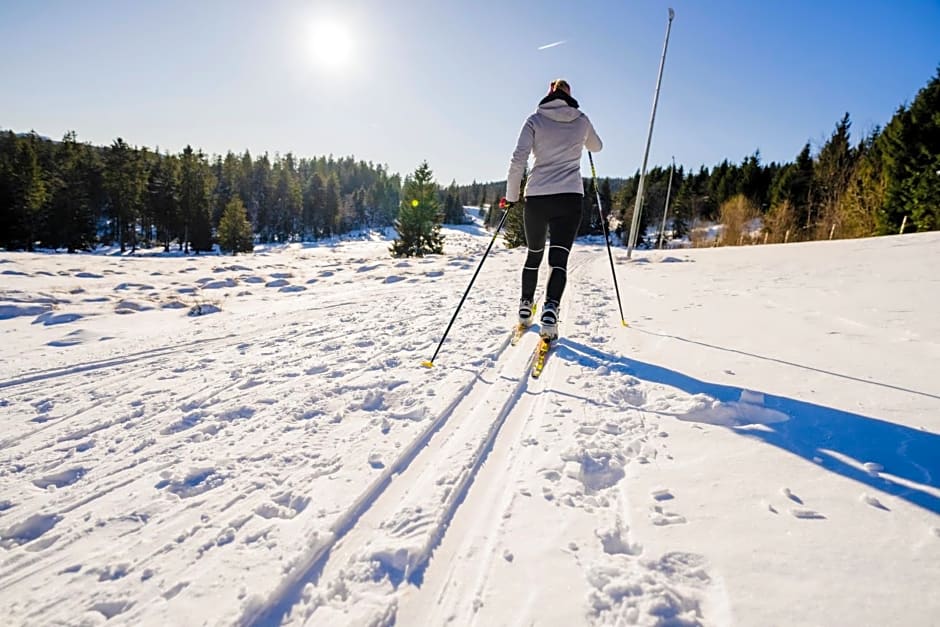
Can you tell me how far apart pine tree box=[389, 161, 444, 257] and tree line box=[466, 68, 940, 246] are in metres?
12.3

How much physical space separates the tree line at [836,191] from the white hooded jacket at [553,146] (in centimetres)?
228

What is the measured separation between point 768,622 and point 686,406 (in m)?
1.60

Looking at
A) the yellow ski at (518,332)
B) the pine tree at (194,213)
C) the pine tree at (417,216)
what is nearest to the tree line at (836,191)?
the yellow ski at (518,332)

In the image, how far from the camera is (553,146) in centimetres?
387

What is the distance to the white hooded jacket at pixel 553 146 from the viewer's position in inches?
150

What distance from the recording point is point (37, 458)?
202 centimetres

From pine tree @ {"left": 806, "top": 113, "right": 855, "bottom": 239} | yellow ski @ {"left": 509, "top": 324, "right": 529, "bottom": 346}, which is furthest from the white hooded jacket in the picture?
pine tree @ {"left": 806, "top": 113, "right": 855, "bottom": 239}

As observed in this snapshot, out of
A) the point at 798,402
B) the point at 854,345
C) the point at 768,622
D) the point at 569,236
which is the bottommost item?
the point at 768,622

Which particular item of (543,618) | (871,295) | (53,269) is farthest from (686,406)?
(53,269)

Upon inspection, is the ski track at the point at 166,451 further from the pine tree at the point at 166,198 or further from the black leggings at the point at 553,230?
the pine tree at the point at 166,198

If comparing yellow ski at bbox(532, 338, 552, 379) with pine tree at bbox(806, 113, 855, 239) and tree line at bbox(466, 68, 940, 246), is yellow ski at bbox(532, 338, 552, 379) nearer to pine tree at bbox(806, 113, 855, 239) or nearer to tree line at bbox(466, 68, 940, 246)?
tree line at bbox(466, 68, 940, 246)

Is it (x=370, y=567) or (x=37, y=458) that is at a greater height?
(x=370, y=567)

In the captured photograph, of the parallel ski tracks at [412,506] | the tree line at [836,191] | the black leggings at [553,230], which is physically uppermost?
the tree line at [836,191]

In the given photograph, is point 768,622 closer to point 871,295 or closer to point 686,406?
point 686,406
